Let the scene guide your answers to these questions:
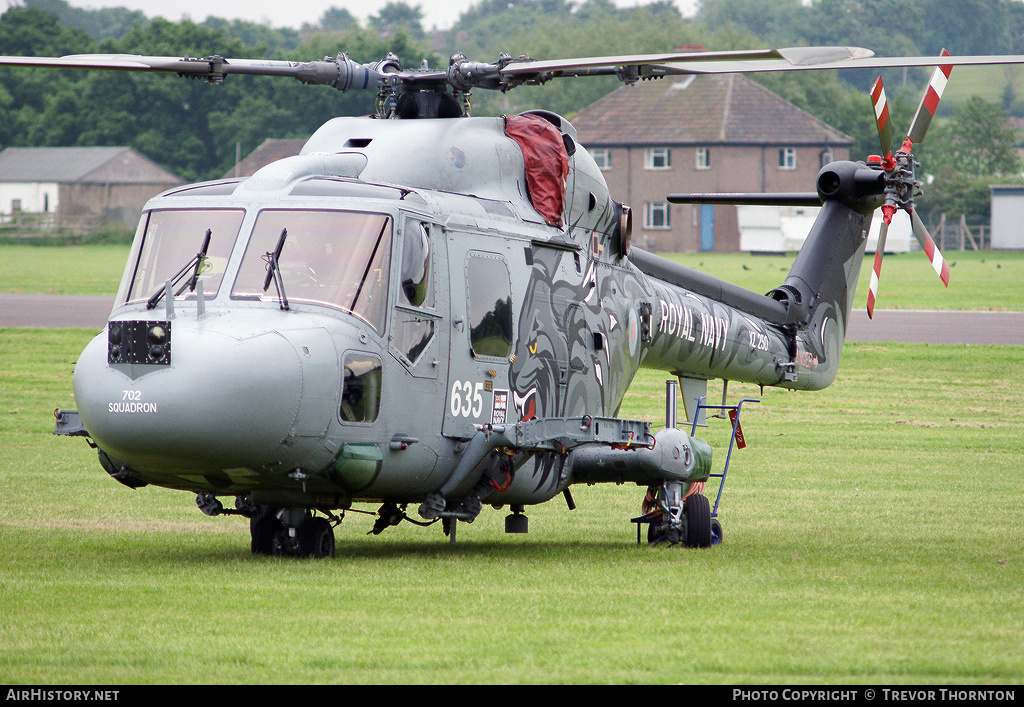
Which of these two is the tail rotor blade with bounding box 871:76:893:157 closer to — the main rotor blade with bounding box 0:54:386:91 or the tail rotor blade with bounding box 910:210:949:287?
the tail rotor blade with bounding box 910:210:949:287

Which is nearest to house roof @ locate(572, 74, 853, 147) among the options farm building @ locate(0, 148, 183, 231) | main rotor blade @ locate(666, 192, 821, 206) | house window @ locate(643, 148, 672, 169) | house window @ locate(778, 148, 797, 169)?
house window @ locate(643, 148, 672, 169)

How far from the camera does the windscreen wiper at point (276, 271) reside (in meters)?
11.4

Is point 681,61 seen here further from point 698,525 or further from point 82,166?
point 82,166

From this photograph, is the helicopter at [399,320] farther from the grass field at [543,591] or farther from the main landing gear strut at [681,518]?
the grass field at [543,591]

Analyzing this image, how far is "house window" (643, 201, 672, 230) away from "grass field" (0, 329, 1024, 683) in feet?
268

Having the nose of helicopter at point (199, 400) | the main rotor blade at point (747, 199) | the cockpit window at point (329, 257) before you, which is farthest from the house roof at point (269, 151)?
the nose of helicopter at point (199, 400)

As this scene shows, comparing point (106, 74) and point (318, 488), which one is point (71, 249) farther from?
point (318, 488)

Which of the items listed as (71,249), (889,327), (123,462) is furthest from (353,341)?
(71,249)

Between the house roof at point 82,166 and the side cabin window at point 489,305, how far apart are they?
101720 millimetres

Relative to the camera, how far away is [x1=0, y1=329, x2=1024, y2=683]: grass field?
330 inches

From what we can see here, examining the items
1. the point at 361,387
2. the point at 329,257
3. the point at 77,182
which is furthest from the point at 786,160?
the point at 361,387

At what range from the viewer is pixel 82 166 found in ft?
377

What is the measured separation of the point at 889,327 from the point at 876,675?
35.6 metres

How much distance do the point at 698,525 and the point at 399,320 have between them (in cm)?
380
